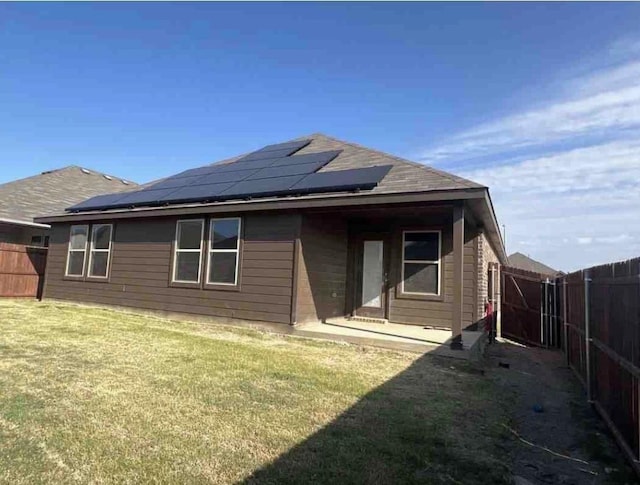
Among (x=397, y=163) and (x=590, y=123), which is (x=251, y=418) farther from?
(x=590, y=123)

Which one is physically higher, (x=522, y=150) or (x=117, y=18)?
(x=117, y=18)

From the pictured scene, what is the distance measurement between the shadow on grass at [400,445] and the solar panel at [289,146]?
924 cm

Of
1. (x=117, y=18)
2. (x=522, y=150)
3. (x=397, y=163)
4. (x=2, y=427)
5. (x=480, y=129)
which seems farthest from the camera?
(x=522, y=150)

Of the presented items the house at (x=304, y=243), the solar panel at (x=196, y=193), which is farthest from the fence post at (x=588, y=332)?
the solar panel at (x=196, y=193)

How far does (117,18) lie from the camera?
36.2ft

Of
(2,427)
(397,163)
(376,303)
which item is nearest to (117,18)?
(397,163)

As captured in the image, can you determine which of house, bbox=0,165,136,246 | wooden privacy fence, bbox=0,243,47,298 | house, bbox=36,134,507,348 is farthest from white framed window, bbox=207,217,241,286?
wooden privacy fence, bbox=0,243,47,298

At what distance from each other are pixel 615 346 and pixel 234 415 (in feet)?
12.4

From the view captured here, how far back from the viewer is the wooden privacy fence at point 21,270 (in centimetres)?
1335

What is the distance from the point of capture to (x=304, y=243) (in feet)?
29.0

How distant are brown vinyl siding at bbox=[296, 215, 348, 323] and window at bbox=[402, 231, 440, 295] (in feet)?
5.25

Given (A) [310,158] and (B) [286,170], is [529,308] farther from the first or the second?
(B) [286,170]

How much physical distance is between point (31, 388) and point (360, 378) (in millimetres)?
3769

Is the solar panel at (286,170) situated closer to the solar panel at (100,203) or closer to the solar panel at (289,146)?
the solar panel at (289,146)
